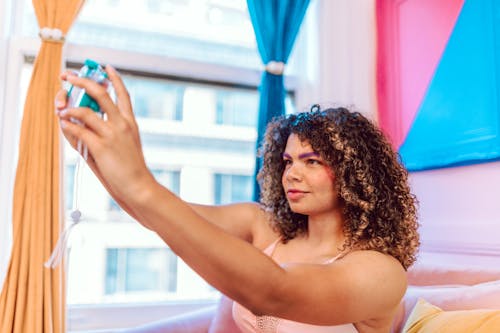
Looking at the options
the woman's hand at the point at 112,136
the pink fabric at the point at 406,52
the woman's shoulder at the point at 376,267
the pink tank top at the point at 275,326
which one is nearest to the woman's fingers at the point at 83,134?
the woman's hand at the point at 112,136

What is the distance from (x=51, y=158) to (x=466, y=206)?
5.37 feet

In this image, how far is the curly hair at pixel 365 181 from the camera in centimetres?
128

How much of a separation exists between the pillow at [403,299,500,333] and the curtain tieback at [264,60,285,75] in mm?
1367

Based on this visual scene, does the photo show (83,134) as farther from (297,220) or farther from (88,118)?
(297,220)

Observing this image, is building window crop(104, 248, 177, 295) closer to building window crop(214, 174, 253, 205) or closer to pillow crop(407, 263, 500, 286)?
building window crop(214, 174, 253, 205)

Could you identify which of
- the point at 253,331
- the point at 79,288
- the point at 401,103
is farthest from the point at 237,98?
the point at 253,331

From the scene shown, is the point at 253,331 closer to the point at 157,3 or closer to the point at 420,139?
the point at 420,139

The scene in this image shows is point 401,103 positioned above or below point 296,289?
above

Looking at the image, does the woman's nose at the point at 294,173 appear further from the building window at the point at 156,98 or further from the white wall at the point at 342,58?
the building window at the point at 156,98

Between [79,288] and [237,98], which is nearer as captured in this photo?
[79,288]

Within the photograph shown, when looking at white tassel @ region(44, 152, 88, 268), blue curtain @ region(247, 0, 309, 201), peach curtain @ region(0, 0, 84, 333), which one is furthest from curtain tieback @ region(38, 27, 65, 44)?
white tassel @ region(44, 152, 88, 268)

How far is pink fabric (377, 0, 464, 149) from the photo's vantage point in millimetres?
1910

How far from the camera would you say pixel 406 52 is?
214 cm

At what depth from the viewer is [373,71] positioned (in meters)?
2.36
